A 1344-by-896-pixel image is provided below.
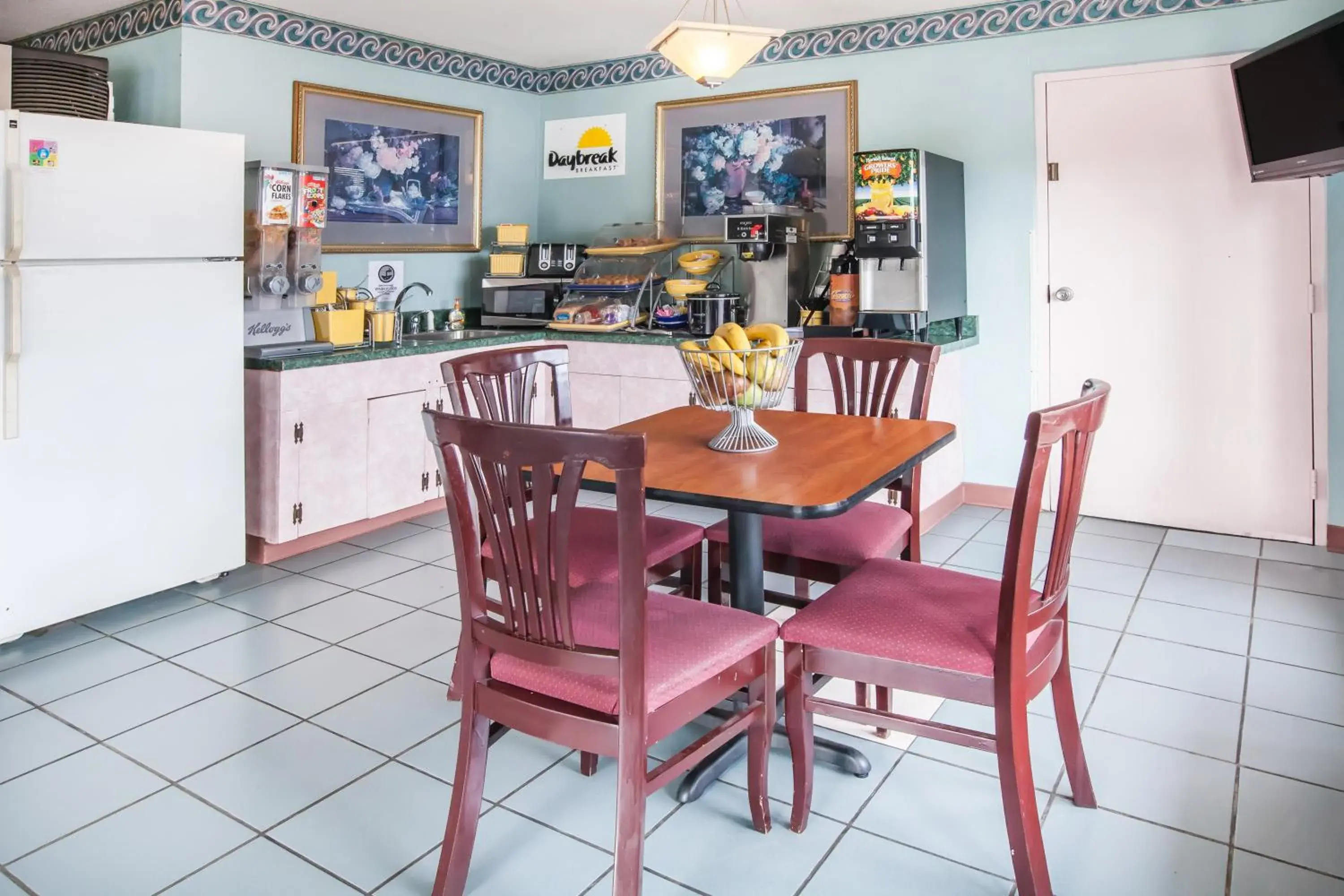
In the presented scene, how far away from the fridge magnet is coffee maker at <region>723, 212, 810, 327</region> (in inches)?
64.8

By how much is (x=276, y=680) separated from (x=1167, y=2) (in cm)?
429

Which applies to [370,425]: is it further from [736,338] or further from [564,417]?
[736,338]

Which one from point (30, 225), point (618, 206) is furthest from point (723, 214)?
point (30, 225)

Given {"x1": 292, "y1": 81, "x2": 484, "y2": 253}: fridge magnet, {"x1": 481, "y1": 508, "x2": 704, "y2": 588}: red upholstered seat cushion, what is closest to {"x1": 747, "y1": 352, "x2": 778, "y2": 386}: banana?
{"x1": 481, "y1": 508, "x2": 704, "y2": 588}: red upholstered seat cushion

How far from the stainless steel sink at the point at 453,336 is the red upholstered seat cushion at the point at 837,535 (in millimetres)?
2421

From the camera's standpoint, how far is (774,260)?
4559 mm

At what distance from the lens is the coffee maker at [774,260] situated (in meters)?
4.38

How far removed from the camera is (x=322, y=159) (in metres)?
4.66

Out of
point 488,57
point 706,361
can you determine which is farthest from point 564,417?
point 488,57

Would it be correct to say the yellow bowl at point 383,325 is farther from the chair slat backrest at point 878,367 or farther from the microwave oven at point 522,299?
the chair slat backrest at point 878,367

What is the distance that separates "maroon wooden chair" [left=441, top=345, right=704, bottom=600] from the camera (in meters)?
2.38

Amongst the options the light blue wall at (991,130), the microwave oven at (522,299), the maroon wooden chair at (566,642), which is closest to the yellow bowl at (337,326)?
the microwave oven at (522,299)

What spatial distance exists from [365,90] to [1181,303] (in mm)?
3919

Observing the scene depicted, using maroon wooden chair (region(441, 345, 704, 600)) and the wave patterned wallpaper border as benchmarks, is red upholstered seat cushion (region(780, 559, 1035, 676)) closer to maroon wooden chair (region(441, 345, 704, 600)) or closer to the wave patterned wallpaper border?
maroon wooden chair (region(441, 345, 704, 600))
